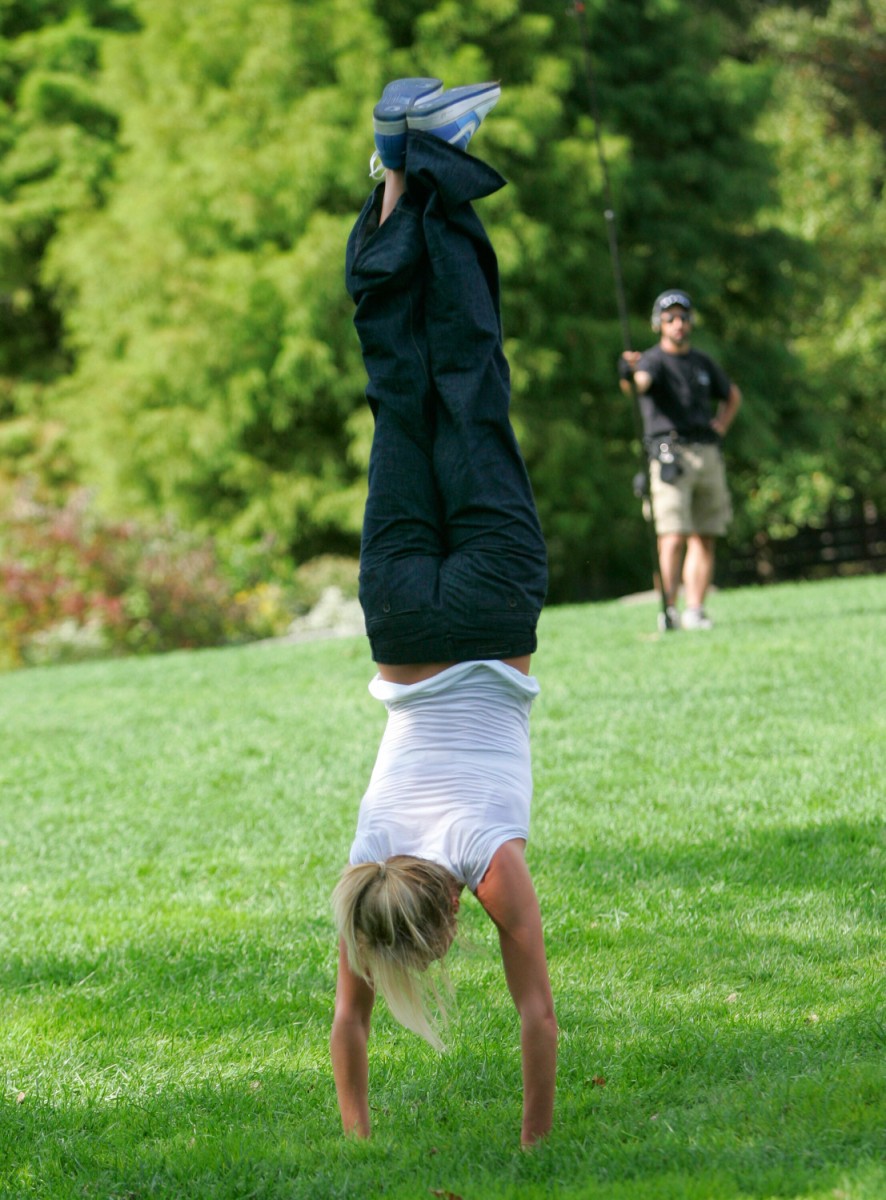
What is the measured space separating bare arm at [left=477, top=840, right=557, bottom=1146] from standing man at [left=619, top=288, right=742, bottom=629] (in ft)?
21.3

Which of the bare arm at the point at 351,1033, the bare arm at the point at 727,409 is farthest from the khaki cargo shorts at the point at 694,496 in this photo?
the bare arm at the point at 351,1033

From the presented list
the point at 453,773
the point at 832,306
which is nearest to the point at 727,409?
the point at 453,773

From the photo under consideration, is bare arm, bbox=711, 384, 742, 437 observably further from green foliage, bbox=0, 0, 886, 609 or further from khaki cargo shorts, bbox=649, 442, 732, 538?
green foliage, bbox=0, 0, 886, 609

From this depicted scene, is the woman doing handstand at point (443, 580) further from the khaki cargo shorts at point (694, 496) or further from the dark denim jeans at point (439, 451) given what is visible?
the khaki cargo shorts at point (694, 496)

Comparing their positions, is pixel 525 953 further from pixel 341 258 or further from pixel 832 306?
pixel 832 306

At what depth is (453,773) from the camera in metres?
2.54

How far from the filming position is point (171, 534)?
14.0m

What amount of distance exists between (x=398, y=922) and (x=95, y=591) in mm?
11127

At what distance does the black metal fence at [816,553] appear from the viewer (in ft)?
71.9

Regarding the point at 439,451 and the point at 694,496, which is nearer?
the point at 439,451

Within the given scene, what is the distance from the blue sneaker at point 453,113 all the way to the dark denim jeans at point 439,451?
0.11 feet

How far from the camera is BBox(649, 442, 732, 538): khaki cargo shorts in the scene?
885 centimetres

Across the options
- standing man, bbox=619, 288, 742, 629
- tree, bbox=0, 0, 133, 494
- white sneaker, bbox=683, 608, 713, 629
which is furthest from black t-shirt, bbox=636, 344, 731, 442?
tree, bbox=0, 0, 133, 494

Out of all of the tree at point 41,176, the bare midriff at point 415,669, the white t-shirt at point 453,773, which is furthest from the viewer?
the tree at point 41,176
